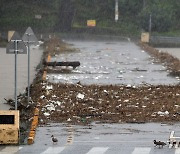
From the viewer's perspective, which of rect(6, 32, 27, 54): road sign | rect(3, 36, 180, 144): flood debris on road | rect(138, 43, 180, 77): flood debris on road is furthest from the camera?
rect(138, 43, 180, 77): flood debris on road

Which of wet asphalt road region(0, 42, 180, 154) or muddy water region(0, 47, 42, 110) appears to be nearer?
wet asphalt road region(0, 42, 180, 154)

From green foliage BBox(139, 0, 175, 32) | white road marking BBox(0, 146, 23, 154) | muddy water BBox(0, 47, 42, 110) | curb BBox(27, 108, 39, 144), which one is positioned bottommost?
muddy water BBox(0, 47, 42, 110)

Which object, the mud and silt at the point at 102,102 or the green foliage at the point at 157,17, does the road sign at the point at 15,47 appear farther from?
the green foliage at the point at 157,17

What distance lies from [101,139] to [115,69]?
17.5m

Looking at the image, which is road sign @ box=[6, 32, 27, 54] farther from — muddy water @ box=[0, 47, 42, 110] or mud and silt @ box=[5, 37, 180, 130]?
muddy water @ box=[0, 47, 42, 110]

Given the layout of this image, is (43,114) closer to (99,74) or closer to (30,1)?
(99,74)

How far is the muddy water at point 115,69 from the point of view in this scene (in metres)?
26.4

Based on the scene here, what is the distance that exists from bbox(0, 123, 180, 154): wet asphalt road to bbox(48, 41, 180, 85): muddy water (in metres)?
9.62

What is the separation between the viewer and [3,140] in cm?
1372

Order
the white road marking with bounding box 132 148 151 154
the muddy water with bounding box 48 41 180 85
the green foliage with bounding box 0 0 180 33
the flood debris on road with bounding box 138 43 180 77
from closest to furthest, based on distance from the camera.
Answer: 1. the white road marking with bounding box 132 148 151 154
2. the muddy water with bounding box 48 41 180 85
3. the flood debris on road with bounding box 138 43 180 77
4. the green foliage with bounding box 0 0 180 33

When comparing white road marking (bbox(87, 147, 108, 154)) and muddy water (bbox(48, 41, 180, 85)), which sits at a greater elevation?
white road marking (bbox(87, 147, 108, 154))

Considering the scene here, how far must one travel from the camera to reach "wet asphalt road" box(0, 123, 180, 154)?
515 inches

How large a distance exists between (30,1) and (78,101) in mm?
57794

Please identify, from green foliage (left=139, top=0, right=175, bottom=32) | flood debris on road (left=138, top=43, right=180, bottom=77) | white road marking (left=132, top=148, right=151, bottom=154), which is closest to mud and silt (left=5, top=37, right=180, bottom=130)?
white road marking (left=132, top=148, right=151, bottom=154)
